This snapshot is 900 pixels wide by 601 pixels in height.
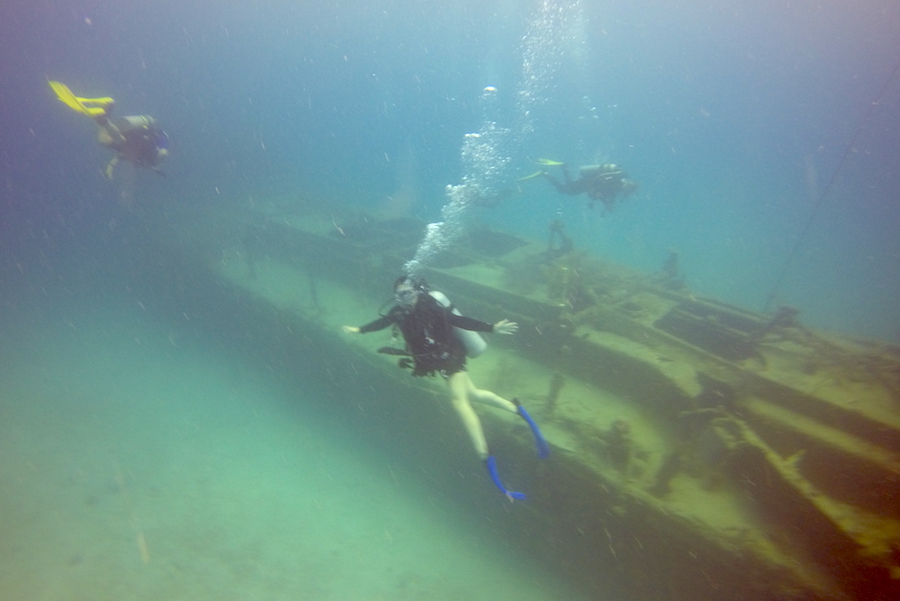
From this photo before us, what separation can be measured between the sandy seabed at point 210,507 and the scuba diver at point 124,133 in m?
6.00

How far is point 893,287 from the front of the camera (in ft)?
133

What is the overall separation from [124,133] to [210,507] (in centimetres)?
690

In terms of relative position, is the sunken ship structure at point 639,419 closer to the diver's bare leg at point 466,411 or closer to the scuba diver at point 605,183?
the diver's bare leg at point 466,411

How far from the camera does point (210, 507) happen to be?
24.8 feet

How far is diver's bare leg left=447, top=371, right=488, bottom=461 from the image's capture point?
4382 mm

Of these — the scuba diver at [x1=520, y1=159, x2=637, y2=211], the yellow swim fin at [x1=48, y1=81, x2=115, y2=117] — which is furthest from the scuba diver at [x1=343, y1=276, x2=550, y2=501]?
the scuba diver at [x1=520, y1=159, x2=637, y2=211]

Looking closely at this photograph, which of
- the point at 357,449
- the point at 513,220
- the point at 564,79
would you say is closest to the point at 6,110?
the point at 513,220

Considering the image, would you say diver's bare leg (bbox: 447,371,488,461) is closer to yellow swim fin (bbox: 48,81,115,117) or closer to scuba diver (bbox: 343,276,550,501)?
scuba diver (bbox: 343,276,550,501)

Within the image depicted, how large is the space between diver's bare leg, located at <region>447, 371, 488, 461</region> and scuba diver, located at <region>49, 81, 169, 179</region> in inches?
253

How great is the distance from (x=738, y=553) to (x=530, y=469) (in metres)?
2.34

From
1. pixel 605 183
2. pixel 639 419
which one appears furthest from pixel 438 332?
pixel 605 183

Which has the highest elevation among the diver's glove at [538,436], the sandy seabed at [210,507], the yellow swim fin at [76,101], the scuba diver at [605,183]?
the scuba diver at [605,183]

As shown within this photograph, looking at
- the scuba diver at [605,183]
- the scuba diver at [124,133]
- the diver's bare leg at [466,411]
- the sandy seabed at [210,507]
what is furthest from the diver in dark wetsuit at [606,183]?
the scuba diver at [124,133]

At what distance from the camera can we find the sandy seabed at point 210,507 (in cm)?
632
